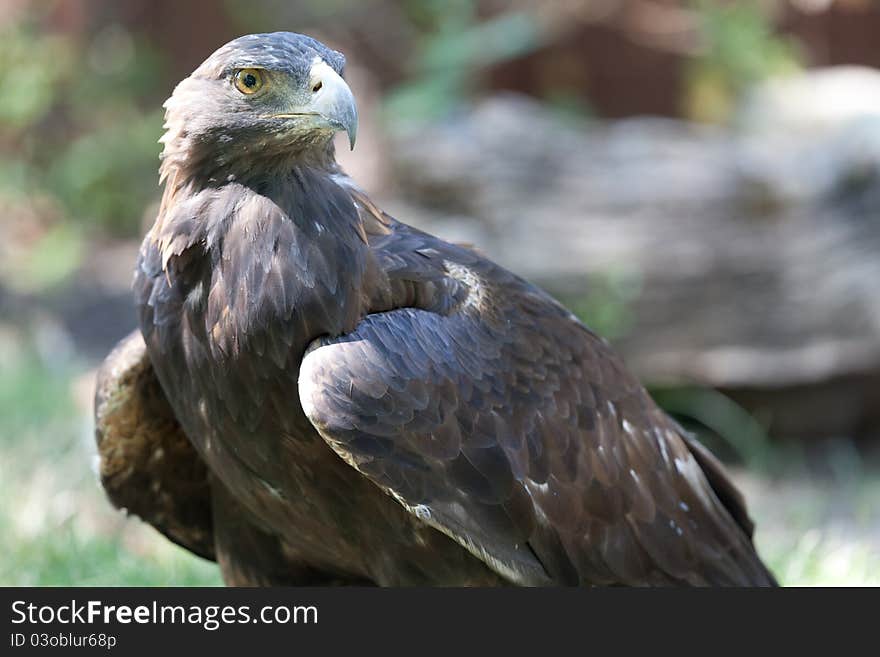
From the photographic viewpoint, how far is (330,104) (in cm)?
283

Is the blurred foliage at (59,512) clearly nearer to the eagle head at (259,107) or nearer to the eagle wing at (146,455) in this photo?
the eagle wing at (146,455)

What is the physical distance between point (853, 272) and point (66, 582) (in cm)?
447

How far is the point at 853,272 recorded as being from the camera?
6438 mm

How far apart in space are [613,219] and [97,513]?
336 cm

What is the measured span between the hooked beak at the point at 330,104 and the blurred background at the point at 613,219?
6.17ft

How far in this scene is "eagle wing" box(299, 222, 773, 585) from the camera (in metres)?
2.90

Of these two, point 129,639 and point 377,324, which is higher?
point 377,324

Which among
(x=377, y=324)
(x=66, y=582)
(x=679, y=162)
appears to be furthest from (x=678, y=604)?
(x=679, y=162)

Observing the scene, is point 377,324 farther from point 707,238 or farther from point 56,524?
point 707,238

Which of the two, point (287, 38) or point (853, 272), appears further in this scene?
point (853, 272)

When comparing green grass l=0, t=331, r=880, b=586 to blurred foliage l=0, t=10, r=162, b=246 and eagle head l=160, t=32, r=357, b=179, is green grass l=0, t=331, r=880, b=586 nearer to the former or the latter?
eagle head l=160, t=32, r=357, b=179

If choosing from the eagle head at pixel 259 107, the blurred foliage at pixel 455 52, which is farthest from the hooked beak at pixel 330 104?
the blurred foliage at pixel 455 52

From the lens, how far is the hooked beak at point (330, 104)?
281cm

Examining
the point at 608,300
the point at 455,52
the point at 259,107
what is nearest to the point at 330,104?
the point at 259,107
